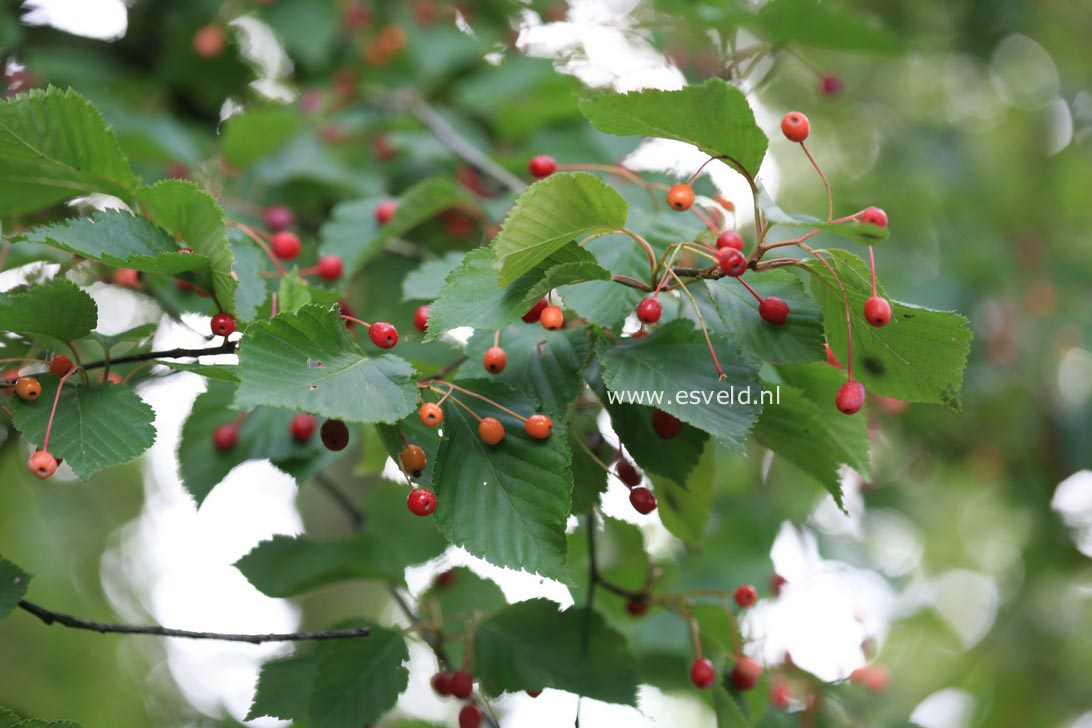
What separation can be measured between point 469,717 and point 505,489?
0.73 m

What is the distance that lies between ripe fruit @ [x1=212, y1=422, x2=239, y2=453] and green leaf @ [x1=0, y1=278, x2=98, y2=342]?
514mm

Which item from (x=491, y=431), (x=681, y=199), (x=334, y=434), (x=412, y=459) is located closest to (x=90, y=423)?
(x=334, y=434)

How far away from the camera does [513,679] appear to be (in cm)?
172

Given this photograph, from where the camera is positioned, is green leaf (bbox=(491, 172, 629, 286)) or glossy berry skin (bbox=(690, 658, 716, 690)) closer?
green leaf (bbox=(491, 172, 629, 286))

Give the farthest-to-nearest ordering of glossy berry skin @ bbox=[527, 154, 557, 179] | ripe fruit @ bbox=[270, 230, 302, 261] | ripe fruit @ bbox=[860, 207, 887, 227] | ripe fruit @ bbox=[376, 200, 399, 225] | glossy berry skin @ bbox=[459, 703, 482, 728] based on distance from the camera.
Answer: ripe fruit @ bbox=[376, 200, 399, 225], ripe fruit @ bbox=[270, 230, 302, 261], glossy berry skin @ bbox=[459, 703, 482, 728], glossy berry skin @ bbox=[527, 154, 557, 179], ripe fruit @ bbox=[860, 207, 887, 227]

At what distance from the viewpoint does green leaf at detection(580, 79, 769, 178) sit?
1.12m

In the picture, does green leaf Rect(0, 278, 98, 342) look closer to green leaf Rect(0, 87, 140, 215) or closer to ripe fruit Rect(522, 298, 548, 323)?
green leaf Rect(0, 87, 140, 215)

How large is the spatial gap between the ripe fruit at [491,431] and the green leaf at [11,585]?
0.72 m

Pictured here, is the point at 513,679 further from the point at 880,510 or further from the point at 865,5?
the point at 865,5

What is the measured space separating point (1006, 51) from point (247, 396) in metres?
5.41

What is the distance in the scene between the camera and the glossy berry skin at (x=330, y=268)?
1.91m

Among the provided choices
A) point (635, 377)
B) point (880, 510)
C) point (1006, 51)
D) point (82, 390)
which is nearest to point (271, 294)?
point (82, 390)

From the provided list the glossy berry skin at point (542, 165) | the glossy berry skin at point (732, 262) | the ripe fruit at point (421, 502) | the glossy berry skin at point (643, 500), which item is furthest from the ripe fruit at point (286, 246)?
the glossy berry skin at point (732, 262)

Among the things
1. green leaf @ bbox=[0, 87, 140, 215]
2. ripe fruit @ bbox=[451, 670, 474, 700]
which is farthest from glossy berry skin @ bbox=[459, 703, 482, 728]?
green leaf @ bbox=[0, 87, 140, 215]
